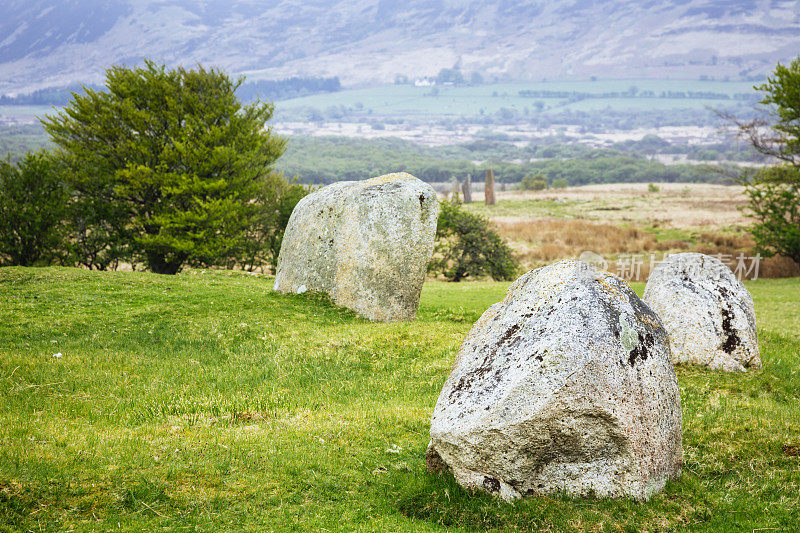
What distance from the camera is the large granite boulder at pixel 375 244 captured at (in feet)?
66.7

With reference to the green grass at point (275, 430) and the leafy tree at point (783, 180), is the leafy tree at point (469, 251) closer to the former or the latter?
the leafy tree at point (783, 180)

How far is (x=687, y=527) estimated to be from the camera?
24.9 feet

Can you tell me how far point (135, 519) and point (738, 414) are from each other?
35.6 ft

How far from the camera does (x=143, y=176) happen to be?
3744cm

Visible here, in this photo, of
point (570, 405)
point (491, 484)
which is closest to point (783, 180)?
point (570, 405)

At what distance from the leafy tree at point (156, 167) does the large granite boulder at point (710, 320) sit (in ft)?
93.5

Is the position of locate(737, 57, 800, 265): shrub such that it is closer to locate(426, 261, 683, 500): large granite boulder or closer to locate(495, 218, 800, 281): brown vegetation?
locate(495, 218, 800, 281): brown vegetation

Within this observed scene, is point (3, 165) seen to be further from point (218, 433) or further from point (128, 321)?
point (218, 433)

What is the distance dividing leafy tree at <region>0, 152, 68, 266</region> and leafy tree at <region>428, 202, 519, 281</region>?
2446 cm

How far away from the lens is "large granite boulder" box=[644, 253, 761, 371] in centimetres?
1592

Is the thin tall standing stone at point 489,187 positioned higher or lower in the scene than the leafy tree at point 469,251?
higher

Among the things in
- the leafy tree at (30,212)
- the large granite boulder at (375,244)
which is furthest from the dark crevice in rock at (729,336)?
the leafy tree at (30,212)

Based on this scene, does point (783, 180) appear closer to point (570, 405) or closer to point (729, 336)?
point (729, 336)

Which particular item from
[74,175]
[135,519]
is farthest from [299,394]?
[74,175]
